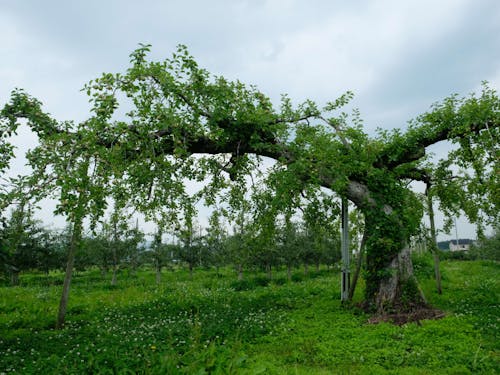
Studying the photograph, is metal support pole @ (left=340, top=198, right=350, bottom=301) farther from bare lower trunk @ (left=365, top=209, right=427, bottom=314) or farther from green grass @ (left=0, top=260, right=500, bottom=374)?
bare lower trunk @ (left=365, top=209, right=427, bottom=314)

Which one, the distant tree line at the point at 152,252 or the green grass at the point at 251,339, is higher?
the distant tree line at the point at 152,252

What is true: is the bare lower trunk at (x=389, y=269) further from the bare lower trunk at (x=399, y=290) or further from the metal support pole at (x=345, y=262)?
the metal support pole at (x=345, y=262)

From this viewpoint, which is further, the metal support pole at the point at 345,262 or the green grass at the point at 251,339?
the metal support pole at the point at 345,262

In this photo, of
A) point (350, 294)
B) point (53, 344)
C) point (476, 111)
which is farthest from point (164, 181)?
point (476, 111)

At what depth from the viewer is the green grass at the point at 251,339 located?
7965mm

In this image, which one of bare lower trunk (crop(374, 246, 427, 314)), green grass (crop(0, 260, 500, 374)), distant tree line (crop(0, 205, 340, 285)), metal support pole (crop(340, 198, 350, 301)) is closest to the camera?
green grass (crop(0, 260, 500, 374))

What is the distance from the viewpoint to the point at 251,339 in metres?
10.5

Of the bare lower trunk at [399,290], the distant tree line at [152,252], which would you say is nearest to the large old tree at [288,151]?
the bare lower trunk at [399,290]

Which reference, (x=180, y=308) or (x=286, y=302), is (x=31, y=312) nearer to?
(x=180, y=308)

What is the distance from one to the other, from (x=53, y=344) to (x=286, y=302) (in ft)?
27.6

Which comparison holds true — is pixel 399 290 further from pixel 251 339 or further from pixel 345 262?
pixel 251 339

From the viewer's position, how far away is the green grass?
7965 mm

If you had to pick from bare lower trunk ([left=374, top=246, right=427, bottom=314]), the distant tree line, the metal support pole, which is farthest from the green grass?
the distant tree line

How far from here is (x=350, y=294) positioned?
14.5 metres
